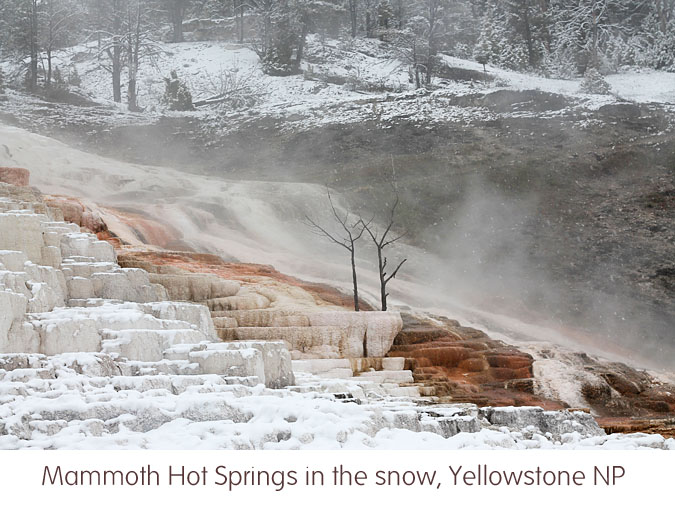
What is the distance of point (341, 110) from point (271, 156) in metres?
3.76

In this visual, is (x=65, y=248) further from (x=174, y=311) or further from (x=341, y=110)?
(x=341, y=110)

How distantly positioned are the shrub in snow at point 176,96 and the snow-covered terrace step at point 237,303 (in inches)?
776

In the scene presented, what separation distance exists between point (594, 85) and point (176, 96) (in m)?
15.3

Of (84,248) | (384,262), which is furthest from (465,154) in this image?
(84,248)

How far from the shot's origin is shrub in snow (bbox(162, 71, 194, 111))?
30516mm

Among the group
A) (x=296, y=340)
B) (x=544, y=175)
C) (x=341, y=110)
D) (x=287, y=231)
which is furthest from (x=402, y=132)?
(x=296, y=340)

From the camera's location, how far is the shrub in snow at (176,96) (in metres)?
30.5

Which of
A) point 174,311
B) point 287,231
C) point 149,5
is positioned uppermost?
point 149,5

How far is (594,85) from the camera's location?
29094 millimetres

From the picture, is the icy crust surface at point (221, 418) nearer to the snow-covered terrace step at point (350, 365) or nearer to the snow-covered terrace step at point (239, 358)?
the snow-covered terrace step at point (239, 358)

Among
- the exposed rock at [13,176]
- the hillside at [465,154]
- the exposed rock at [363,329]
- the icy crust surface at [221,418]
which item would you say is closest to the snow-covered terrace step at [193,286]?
the exposed rock at [363,329]

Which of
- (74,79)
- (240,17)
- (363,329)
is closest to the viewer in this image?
(363,329)

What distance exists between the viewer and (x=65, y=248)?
34.7 feet

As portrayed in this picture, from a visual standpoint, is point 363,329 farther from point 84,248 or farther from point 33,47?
point 33,47
